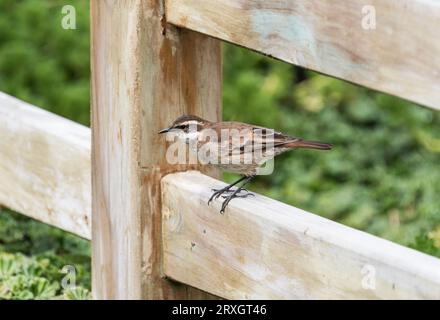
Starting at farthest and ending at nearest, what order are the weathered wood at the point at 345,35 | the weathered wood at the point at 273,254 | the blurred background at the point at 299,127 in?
1. the blurred background at the point at 299,127
2. the weathered wood at the point at 273,254
3. the weathered wood at the point at 345,35

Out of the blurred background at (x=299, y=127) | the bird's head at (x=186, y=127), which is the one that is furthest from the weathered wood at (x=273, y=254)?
the blurred background at (x=299, y=127)

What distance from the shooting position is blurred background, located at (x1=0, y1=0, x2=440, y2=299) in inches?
237

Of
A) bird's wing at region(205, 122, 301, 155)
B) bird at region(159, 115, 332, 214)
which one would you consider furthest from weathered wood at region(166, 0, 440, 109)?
bird's wing at region(205, 122, 301, 155)

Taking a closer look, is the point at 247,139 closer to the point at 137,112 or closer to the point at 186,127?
the point at 186,127

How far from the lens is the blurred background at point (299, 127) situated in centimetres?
602

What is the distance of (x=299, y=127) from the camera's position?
801cm

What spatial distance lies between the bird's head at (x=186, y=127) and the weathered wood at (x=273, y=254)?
0.17m

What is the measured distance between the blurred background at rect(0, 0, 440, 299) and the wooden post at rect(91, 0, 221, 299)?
3.65ft

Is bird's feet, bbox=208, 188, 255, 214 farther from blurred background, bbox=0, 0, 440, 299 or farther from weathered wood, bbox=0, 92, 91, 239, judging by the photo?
blurred background, bbox=0, 0, 440, 299

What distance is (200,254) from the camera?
13.4 feet

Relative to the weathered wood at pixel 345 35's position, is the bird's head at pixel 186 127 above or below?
below

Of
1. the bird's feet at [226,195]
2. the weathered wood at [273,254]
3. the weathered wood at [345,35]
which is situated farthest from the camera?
the bird's feet at [226,195]

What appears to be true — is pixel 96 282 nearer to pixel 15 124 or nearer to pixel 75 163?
pixel 75 163

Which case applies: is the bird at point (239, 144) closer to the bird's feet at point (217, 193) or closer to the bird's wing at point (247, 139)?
the bird's wing at point (247, 139)
